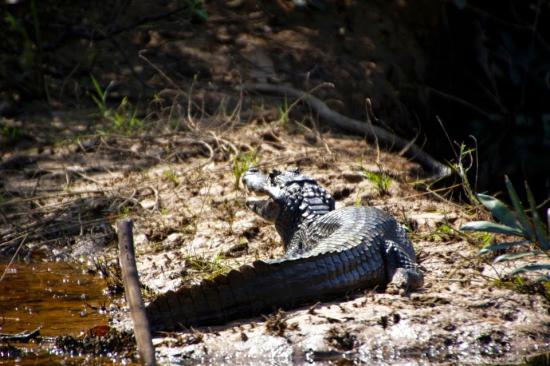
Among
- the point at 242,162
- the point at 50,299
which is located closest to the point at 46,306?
the point at 50,299

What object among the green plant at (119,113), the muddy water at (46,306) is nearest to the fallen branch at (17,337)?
the muddy water at (46,306)

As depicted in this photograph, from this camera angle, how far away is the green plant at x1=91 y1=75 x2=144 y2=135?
7695mm

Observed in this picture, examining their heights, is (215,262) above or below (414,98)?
above

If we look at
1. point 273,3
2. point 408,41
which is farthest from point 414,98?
point 273,3

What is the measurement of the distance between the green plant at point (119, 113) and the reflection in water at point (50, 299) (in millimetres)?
2023

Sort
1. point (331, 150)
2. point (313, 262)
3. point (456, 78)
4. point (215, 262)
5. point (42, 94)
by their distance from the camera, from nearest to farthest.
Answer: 1. point (313, 262)
2. point (215, 262)
3. point (331, 150)
4. point (42, 94)
5. point (456, 78)

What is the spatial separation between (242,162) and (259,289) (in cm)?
265

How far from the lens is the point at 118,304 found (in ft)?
16.0

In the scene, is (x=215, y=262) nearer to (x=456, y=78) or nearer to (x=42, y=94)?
(x=42, y=94)

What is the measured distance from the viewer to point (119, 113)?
825 centimetres

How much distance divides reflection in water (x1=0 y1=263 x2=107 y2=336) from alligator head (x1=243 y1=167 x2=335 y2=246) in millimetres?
1108

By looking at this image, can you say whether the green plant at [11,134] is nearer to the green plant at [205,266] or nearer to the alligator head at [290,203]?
the alligator head at [290,203]

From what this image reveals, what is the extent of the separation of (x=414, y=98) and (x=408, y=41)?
79 cm

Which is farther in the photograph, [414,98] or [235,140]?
[414,98]
